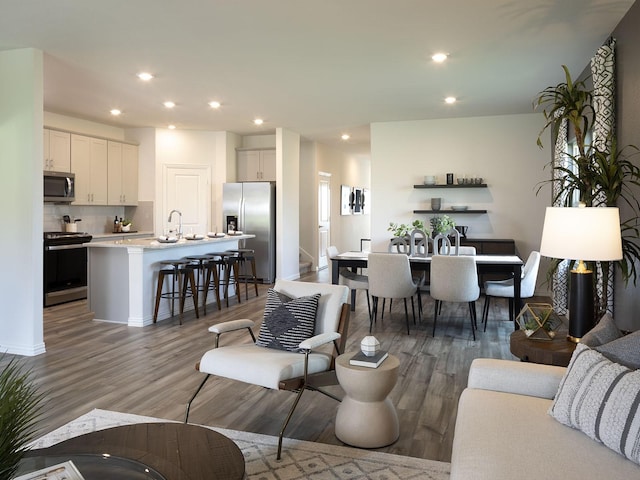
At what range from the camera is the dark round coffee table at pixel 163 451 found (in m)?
1.69

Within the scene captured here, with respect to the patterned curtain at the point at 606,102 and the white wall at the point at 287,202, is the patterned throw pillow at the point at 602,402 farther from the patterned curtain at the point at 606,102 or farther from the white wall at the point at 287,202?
the white wall at the point at 287,202

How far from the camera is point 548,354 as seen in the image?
2555 millimetres

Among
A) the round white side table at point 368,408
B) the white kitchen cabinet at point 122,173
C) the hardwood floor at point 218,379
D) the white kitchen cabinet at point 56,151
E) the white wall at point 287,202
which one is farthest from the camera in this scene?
the white wall at point 287,202

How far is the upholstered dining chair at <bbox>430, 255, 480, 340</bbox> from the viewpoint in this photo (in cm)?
495

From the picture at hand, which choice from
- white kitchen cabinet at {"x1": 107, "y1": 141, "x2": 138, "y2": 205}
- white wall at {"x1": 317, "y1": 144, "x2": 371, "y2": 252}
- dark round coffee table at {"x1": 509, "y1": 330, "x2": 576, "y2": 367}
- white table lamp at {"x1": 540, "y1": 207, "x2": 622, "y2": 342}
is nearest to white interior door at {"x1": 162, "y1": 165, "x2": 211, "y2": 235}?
white kitchen cabinet at {"x1": 107, "y1": 141, "x2": 138, "y2": 205}

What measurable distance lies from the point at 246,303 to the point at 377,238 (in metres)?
2.67

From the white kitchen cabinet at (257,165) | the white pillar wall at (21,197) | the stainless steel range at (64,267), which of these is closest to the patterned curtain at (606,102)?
the white pillar wall at (21,197)

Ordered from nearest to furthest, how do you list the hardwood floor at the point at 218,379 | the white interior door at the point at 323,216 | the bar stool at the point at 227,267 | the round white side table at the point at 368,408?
1. the round white side table at the point at 368,408
2. the hardwood floor at the point at 218,379
3. the bar stool at the point at 227,267
4. the white interior door at the point at 323,216

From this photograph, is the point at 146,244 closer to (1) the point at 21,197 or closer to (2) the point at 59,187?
(1) the point at 21,197

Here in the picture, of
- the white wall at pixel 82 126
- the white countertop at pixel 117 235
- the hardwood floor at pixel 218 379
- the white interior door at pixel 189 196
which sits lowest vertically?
the hardwood floor at pixel 218 379

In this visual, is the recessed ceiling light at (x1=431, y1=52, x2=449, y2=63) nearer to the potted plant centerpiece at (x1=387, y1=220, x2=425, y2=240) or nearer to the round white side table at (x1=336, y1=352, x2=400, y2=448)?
the potted plant centerpiece at (x1=387, y1=220, x2=425, y2=240)

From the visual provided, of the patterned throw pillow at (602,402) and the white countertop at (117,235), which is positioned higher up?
the white countertop at (117,235)

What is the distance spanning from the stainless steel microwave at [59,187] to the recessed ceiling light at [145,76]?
256cm

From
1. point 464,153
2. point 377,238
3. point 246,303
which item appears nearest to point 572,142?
point 464,153
